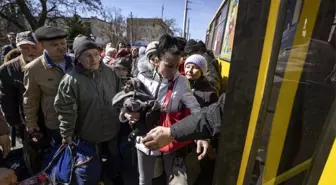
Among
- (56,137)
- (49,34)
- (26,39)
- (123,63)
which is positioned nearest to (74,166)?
(56,137)

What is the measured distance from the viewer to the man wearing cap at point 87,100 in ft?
7.28

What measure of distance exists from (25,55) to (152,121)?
217 centimetres

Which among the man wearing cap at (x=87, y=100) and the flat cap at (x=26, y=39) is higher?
the flat cap at (x=26, y=39)

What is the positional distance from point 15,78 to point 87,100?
1317 mm

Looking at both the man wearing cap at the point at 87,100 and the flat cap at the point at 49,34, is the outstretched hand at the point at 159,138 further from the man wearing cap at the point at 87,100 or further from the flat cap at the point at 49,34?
the flat cap at the point at 49,34

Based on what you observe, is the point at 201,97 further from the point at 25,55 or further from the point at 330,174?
the point at 25,55

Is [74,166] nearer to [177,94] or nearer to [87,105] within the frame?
[87,105]

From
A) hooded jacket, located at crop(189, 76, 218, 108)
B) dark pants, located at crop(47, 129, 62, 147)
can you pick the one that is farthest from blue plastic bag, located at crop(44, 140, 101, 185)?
hooded jacket, located at crop(189, 76, 218, 108)

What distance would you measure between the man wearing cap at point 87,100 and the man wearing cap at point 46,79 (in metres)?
0.27

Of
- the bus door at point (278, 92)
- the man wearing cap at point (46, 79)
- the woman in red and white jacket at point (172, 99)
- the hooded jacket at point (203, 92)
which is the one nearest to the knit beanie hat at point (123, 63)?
the man wearing cap at point (46, 79)

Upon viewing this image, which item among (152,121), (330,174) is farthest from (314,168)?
(152,121)

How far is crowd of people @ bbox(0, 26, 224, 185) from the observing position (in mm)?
1878

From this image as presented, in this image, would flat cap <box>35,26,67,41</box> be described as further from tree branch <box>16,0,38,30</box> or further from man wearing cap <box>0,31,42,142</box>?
tree branch <box>16,0,38,30</box>

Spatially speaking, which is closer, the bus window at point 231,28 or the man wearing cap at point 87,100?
the man wearing cap at point 87,100
